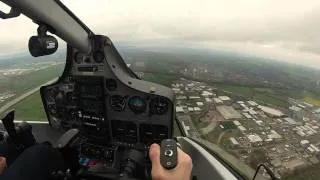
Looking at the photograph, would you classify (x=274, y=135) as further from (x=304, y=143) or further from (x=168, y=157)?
(x=168, y=157)

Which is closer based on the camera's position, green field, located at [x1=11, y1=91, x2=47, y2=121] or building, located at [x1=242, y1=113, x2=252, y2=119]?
green field, located at [x1=11, y1=91, x2=47, y2=121]

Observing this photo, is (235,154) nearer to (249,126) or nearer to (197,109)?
(249,126)

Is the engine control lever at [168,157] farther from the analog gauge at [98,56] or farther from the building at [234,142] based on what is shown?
the building at [234,142]

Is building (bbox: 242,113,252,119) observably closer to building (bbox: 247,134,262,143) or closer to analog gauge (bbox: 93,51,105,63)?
building (bbox: 247,134,262,143)

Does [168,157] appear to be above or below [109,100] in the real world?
above

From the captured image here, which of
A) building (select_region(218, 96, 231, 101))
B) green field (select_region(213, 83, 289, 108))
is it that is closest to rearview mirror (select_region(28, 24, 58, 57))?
building (select_region(218, 96, 231, 101))

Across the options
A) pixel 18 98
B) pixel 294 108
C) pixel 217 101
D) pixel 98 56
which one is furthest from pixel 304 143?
pixel 18 98
